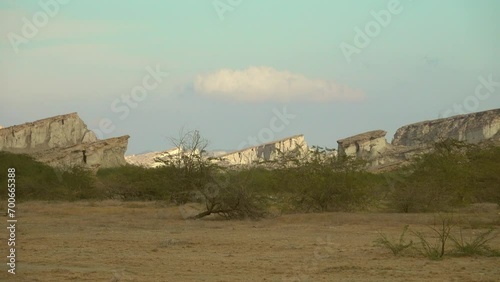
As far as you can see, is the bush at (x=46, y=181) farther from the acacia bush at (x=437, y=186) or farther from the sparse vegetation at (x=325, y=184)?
the acacia bush at (x=437, y=186)

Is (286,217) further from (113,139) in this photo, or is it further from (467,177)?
(113,139)

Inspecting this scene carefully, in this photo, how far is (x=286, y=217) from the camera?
27.2 m

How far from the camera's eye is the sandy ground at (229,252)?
1288 centimetres

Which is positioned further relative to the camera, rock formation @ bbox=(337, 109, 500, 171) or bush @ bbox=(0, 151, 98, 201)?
rock formation @ bbox=(337, 109, 500, 171)

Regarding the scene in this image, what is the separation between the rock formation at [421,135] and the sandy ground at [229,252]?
182ft

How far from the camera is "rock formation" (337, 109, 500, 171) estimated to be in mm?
81688

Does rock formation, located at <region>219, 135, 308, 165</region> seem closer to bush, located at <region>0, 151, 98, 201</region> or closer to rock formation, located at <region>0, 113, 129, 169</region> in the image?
rock formation, located at <region>0, 113, 129, 169</region>

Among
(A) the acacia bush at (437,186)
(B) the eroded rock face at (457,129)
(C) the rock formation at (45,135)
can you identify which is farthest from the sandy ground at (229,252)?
(C) the rock formation at (45,135)

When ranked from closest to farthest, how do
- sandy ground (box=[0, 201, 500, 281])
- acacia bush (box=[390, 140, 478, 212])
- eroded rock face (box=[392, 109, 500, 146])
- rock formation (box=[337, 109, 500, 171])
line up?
sandy ground (box=[0, 201, 500, 281]), acacia bush (box=[390, 140, 478, 212]), rock formation (box=[337, 109, 500, 171]), eroded rock face (box=[392, 109, 500, 146])

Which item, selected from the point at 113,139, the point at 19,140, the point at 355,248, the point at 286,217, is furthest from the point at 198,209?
the point at 19,140

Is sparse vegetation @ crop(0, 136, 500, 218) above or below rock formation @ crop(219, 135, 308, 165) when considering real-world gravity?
below

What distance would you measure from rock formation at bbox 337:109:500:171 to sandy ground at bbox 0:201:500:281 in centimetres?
5546

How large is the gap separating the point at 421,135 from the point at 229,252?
80093 millimetres

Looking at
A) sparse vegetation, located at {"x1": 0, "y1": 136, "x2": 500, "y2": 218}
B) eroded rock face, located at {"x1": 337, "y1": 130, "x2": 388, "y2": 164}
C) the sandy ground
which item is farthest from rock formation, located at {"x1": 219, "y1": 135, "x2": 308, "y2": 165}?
the sandy ground
